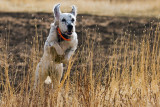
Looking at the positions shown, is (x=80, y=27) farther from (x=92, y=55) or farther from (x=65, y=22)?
(x=92, y=55)

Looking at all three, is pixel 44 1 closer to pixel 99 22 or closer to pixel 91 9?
pixel 91 9

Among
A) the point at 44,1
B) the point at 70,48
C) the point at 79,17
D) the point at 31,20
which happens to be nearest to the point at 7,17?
the point at 31,20

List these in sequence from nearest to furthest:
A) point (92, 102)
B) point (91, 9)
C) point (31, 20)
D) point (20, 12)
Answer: point (92, 102) → point (31, 20) → point (20, 12) → point (91, 9)

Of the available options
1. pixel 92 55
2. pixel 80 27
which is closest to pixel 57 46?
pixel 92 55

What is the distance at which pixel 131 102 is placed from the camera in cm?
602

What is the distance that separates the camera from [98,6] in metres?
19.1

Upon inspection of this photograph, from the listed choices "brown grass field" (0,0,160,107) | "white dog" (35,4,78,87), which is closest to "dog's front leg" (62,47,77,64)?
"white dog" (35,4,78,87)

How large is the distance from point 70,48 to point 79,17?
33.6ft

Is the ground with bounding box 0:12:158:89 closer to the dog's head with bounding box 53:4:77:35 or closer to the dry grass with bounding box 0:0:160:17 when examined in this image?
the dry grass with bounding box 0:0:160:17

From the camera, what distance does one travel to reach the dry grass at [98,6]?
17.9 metres

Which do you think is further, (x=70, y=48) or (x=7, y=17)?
(x=7, y=17)

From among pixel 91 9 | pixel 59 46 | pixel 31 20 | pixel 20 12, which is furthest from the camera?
pixel 91 9

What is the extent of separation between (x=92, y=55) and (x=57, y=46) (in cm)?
73

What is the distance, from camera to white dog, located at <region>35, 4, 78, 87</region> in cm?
607
